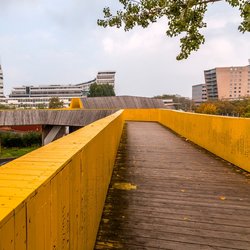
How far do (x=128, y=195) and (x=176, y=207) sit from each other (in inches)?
36.5

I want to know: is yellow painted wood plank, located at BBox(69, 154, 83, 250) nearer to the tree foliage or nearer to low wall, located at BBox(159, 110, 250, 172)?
low wall, located at BBox(159, 110, 250, 172)

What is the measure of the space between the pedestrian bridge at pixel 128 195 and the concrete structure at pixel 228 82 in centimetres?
16508

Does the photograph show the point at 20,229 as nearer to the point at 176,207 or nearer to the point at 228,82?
the point at 176,207

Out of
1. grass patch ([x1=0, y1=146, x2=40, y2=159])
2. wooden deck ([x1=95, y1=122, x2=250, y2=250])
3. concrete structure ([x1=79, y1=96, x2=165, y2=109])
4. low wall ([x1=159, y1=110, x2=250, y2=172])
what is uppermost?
concrete structure ([x1=79, y1=96, x2=165, y2=109])

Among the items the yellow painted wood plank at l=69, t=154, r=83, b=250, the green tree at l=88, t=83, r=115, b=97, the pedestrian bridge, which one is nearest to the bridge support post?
the pedestrian bridge

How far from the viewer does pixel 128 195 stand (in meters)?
4.79

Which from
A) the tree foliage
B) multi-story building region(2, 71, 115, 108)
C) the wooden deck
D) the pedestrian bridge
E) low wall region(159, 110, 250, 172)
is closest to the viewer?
the pedestrian bridge

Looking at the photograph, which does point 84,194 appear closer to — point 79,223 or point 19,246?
point 79,223

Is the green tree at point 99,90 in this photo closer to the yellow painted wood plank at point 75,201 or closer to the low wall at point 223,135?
the low wall at point 223,135

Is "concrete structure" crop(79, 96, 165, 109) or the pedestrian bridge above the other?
"concrete structure" crop(79, 96, 165, 109)

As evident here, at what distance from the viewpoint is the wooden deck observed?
324cm

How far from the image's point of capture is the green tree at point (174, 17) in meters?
9.03

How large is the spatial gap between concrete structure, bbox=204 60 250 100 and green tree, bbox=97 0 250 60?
16207 centimetres

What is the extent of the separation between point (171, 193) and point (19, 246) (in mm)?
4113
